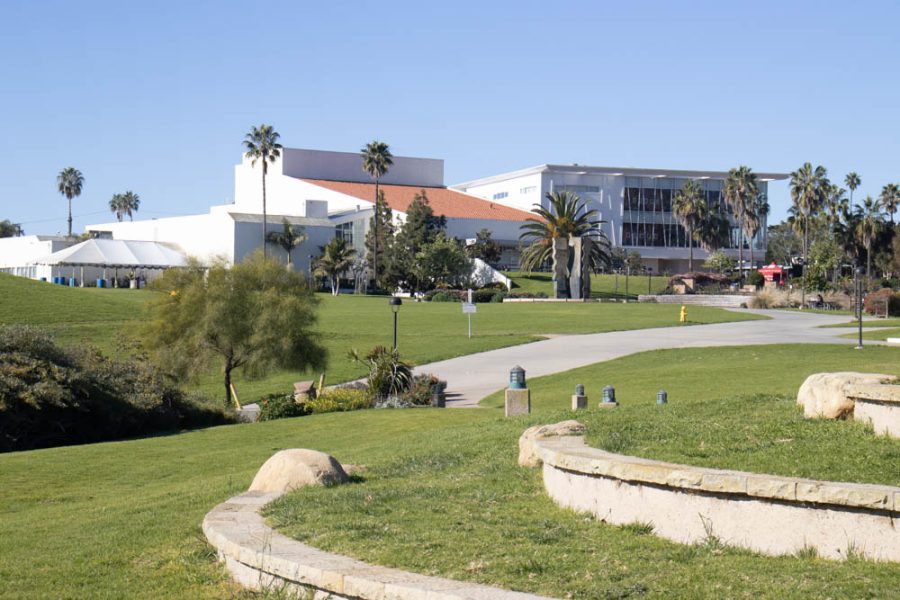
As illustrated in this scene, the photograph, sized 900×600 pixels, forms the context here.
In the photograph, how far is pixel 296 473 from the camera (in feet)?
34.2

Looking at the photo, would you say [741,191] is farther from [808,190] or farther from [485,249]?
[485,249]

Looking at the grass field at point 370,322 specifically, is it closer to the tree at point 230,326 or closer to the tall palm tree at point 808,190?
the tree at point 230,326

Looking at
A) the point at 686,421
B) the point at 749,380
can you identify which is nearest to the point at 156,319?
the point at 749,380

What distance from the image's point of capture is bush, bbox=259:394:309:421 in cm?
3038

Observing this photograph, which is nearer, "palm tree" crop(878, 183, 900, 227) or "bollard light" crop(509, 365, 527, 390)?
"bollard light" crop(509, 365, 527, 390)

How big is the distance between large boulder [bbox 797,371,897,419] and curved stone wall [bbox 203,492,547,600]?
5246mm

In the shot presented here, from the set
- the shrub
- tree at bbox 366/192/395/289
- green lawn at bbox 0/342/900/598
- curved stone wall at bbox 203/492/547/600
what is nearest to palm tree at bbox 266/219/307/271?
tree at bbox 366/192/395/289

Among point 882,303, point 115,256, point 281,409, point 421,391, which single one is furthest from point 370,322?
point 115,256

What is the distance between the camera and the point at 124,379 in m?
29.9

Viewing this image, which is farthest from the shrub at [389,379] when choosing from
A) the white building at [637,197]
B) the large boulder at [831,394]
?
the white building at [637,197]

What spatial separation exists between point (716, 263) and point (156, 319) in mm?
99097

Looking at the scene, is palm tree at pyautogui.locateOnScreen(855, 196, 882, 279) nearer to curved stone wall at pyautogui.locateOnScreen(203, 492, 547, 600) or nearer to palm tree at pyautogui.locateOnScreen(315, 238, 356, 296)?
palm tree at pyautogui.locateOnScreen(315, 238, 356, 296)

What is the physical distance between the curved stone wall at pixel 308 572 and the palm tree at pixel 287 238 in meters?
110

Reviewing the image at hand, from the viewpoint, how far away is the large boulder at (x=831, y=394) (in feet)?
33.1
